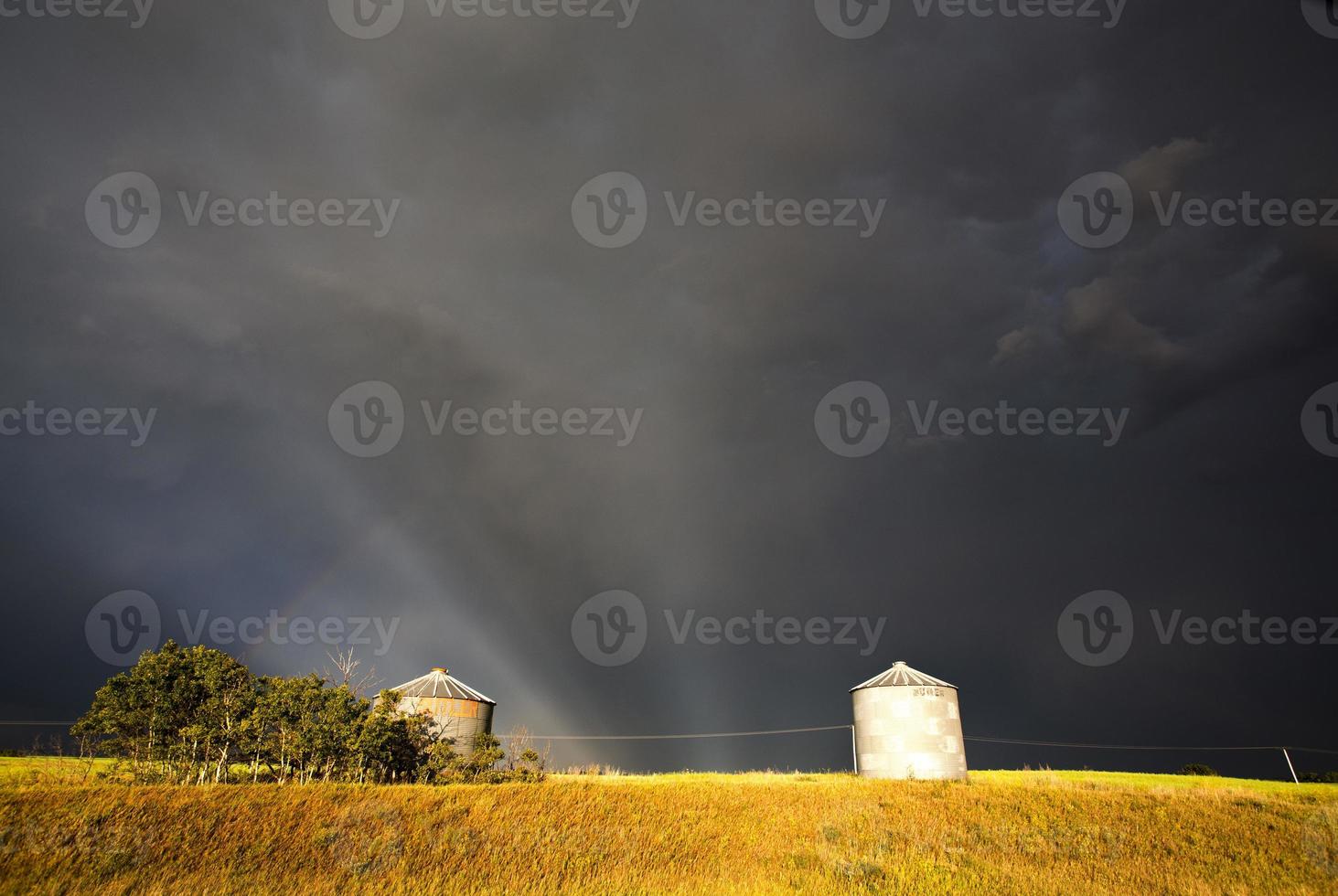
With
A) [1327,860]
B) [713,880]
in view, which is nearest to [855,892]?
[713,880]

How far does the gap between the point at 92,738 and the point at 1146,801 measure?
43502 millimetres

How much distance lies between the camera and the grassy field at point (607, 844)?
14594mm

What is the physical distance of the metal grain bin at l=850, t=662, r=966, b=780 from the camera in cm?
4622

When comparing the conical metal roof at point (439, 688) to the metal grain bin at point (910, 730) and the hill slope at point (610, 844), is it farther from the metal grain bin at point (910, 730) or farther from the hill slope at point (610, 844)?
the metal grain bin at point (910, 730)

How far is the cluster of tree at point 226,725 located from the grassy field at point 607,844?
3.21 meters

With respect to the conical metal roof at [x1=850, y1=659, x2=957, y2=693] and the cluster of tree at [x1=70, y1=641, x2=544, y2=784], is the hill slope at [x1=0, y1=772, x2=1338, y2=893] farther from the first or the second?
the conical metal roof at [x1=850, y1=659, x2=957, y2=693]

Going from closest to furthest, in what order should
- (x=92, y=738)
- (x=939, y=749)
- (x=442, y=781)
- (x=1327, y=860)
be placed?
(x=1327, y=860) < (x=92, y=738) < (x=442, y=781) < (x=939, y=749)

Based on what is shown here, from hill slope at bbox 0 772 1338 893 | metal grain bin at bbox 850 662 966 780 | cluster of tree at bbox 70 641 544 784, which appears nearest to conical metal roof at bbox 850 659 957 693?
metal grain bin at bbox 850 662 966 780

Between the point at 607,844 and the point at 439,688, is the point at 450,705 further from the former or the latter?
the point at 607,844

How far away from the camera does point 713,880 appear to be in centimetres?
1666

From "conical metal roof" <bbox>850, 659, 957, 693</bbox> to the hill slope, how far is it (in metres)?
22.0

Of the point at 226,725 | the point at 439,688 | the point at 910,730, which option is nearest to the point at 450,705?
the point at 439,688

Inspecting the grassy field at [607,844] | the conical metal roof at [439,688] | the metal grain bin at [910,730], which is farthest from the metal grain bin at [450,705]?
the metal grain bin at [910,730]

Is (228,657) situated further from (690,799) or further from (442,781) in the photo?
(690,799)
